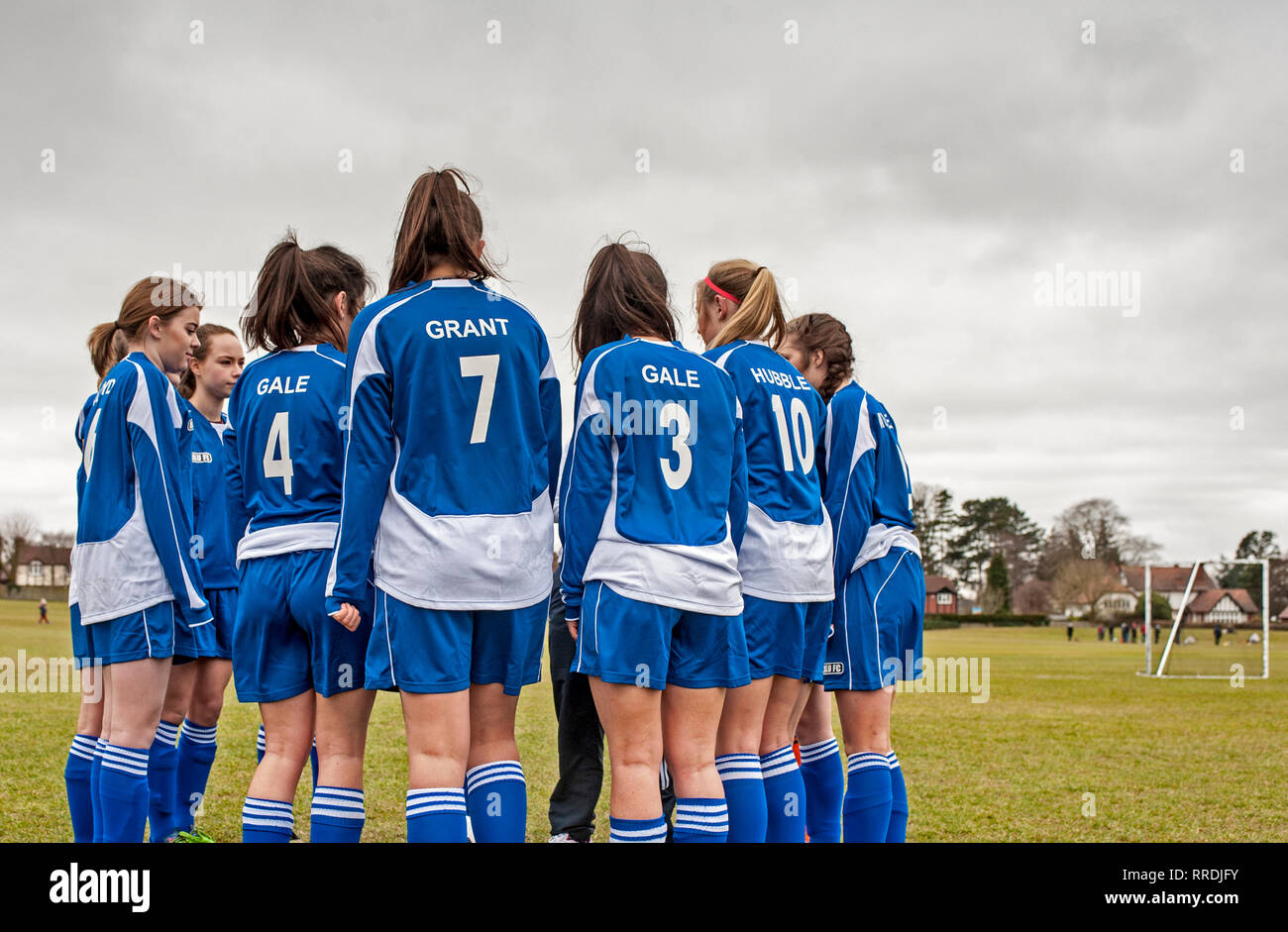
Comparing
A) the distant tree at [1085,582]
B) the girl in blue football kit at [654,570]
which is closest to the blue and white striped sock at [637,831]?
the girl in blue football kit at [654,570]

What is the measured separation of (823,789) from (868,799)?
25cm

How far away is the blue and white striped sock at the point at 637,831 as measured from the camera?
3.47 metres

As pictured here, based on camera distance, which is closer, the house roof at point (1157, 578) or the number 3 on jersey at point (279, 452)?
the number 3 on jersey at point (279, 452)

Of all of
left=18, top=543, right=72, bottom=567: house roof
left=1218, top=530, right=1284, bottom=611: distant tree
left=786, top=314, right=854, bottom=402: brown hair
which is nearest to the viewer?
left=786, top=314, right=854, bottom=402: brown hair

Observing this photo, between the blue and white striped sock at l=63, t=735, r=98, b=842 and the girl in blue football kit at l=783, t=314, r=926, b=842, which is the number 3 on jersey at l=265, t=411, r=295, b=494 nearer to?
the blue and white striped sock at l=63, t=735, r=98, b=842

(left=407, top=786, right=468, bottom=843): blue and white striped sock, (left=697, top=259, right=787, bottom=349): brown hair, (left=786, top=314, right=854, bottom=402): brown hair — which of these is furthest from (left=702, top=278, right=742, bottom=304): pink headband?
(left=407, top=786, right=468, bottom=843): blue and white striped sock

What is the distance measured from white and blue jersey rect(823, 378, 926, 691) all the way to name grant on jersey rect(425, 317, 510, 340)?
6.09 ft

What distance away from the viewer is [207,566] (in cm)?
554

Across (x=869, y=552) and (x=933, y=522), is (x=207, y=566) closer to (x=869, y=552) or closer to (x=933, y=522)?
(x=869, y=552)

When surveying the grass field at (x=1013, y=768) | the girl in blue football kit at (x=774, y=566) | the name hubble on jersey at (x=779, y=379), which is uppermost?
the name hubble on jersey at (x=779, y=379)

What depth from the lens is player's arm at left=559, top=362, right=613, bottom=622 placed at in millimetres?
3668

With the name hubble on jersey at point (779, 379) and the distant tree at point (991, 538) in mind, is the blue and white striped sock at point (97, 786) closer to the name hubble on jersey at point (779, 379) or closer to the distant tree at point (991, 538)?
the name hubble on jersey at point (779, 379)
